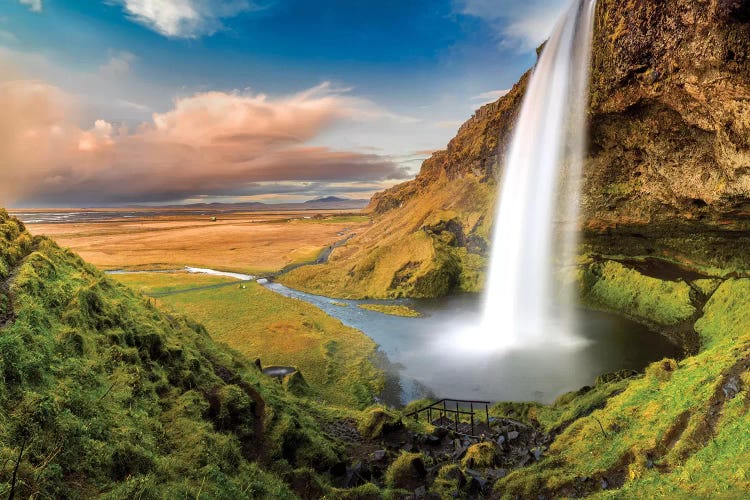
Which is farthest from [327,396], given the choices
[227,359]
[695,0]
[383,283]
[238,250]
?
[238,250]

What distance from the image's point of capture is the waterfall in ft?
94.9

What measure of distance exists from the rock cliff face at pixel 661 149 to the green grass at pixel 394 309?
400 cm

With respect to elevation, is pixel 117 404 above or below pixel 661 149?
below

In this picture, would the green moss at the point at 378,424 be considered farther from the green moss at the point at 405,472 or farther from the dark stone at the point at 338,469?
the dark stone at the point at 338,469

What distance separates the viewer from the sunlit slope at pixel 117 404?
20.3 feet

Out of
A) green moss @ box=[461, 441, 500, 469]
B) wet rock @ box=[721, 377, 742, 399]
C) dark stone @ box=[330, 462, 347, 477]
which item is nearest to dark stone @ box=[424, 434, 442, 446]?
green moss @ box=[461, 441, 500, 469]

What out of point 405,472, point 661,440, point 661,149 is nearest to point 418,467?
point 405,472

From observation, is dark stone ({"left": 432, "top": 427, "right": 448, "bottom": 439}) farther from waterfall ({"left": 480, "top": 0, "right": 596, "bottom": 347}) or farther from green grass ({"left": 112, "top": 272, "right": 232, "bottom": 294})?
green grass ({"left": 112, "top": 272, "right": 232, "bottom": 294})

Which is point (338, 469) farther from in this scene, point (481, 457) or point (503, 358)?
point (503, 358)

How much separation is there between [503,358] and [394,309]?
15.0 m

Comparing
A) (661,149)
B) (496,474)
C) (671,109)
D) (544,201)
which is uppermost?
(671,109)

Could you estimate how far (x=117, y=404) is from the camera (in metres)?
8.65

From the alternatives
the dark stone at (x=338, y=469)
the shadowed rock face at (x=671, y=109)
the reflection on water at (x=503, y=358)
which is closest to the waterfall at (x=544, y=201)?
the shadowed rock face at (x=671, y=109)

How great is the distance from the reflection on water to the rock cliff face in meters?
8.37
